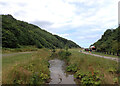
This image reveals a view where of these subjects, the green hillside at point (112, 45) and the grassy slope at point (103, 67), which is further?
the green hillside at point (112, 45)

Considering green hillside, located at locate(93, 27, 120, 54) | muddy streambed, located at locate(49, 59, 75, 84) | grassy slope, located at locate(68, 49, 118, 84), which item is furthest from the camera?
green hillside, located at locate(93, 27, 120, 54)

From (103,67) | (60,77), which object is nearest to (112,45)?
(103,67)

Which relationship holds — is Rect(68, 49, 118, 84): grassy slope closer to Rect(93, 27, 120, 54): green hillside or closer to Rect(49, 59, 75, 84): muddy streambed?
Rect(49, 59, 75, 84): muddy streambed

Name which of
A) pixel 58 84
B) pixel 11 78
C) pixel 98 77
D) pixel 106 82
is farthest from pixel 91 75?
pixel 11 78

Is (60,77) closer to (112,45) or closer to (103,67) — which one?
(103,67)

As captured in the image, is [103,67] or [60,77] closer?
[103,67]

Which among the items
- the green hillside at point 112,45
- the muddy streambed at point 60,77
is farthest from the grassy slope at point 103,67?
the green hillside at point 112,45

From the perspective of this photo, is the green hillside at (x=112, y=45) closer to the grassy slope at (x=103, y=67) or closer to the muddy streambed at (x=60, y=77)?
the grassy slope at (x=103, y=67)

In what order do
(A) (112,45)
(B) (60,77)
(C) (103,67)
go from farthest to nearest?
(A) (112,45)
(B) (60,77)
(C) (103,67)

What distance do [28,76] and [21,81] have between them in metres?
0.75

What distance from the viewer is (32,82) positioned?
7.87 metres

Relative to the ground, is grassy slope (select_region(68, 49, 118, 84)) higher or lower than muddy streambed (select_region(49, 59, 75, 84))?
higher

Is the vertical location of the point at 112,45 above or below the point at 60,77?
above

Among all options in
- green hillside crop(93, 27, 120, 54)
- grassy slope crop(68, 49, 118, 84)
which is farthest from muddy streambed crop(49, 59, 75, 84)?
green hillside crop(93, 27, 120, 54)
